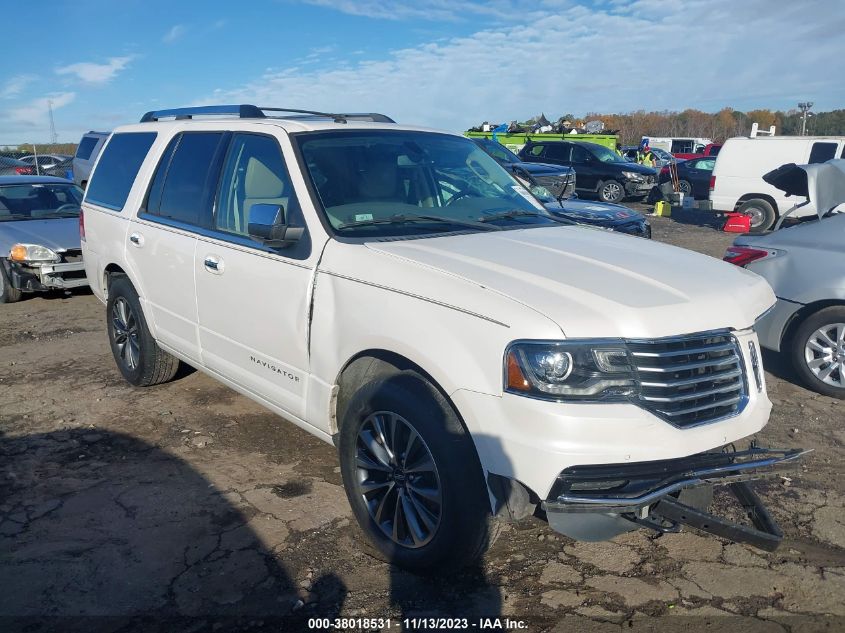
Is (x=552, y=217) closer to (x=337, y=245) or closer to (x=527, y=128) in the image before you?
(x=337, y=245)

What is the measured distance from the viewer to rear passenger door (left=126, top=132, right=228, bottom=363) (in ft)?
15.4

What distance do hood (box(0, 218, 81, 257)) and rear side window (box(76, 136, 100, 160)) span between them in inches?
374

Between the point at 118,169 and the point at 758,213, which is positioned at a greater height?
the point at 118,169

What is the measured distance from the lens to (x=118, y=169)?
19.1 ft

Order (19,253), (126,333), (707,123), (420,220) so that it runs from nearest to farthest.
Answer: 1. (420,220)
2. (126,333)
3. (19,253)
4. (707,123)

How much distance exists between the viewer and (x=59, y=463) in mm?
4668

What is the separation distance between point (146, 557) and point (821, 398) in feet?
16.3

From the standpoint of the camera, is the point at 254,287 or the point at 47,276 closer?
the point at 254,287

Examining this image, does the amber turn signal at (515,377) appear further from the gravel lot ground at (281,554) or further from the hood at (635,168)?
the hood at (635,168)

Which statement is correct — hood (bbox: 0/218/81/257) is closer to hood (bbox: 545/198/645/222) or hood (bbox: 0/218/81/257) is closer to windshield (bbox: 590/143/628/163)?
hood (bbox: 545/198/645/222)

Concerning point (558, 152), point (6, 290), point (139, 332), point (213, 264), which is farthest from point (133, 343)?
point (558, 152)

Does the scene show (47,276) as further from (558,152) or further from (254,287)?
(558,152)

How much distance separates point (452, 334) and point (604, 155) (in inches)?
815

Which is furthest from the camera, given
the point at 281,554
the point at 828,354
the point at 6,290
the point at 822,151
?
the point at 822,151
